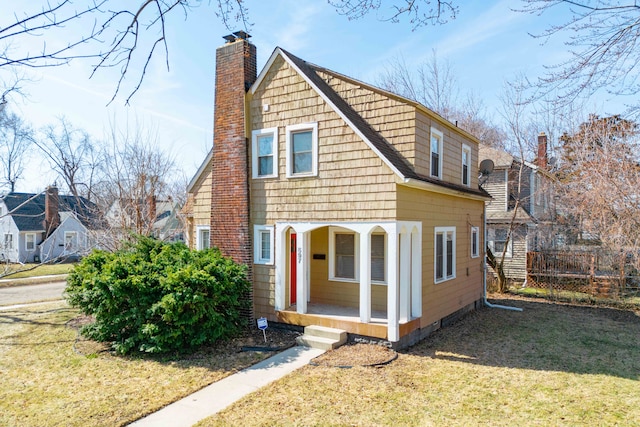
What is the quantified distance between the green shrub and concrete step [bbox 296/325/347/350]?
1.63m

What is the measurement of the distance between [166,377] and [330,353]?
10.4 ft

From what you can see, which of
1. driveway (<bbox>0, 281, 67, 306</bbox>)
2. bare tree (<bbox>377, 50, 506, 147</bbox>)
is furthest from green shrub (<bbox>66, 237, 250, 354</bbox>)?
bare tree (<bbox>377, 50, 506, 147</bbox>)

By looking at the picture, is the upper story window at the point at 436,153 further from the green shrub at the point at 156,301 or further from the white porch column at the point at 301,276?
the green shrub at the point at 156,301

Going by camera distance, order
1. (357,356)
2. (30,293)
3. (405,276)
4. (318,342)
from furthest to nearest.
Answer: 1. (30,293)
2. (405,276)
3. (318,342)
4. (357,356)

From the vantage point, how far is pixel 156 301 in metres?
8.15

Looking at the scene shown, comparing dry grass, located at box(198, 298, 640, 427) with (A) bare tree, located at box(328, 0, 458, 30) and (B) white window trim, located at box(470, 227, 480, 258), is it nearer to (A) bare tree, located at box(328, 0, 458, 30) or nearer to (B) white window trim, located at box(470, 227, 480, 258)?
(B) white window trim, located at box(470, 227, 480, 258)

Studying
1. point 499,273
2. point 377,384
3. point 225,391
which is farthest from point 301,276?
point 499,273

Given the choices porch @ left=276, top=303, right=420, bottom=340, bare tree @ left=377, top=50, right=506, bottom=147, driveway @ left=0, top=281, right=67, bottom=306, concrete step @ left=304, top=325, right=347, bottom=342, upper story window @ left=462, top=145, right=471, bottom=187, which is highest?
bare tree @ left=377, top=50, right=506, bottom=147

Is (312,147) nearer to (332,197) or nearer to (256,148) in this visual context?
(332,197)

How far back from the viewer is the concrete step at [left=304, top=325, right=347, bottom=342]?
8.75 m

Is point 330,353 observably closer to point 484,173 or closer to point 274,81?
point 274,81

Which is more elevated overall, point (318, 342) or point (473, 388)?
point (318, 342)

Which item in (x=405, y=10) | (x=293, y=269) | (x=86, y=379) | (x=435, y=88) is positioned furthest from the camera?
(x=435, y=88)

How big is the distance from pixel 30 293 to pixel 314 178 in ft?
50.3
